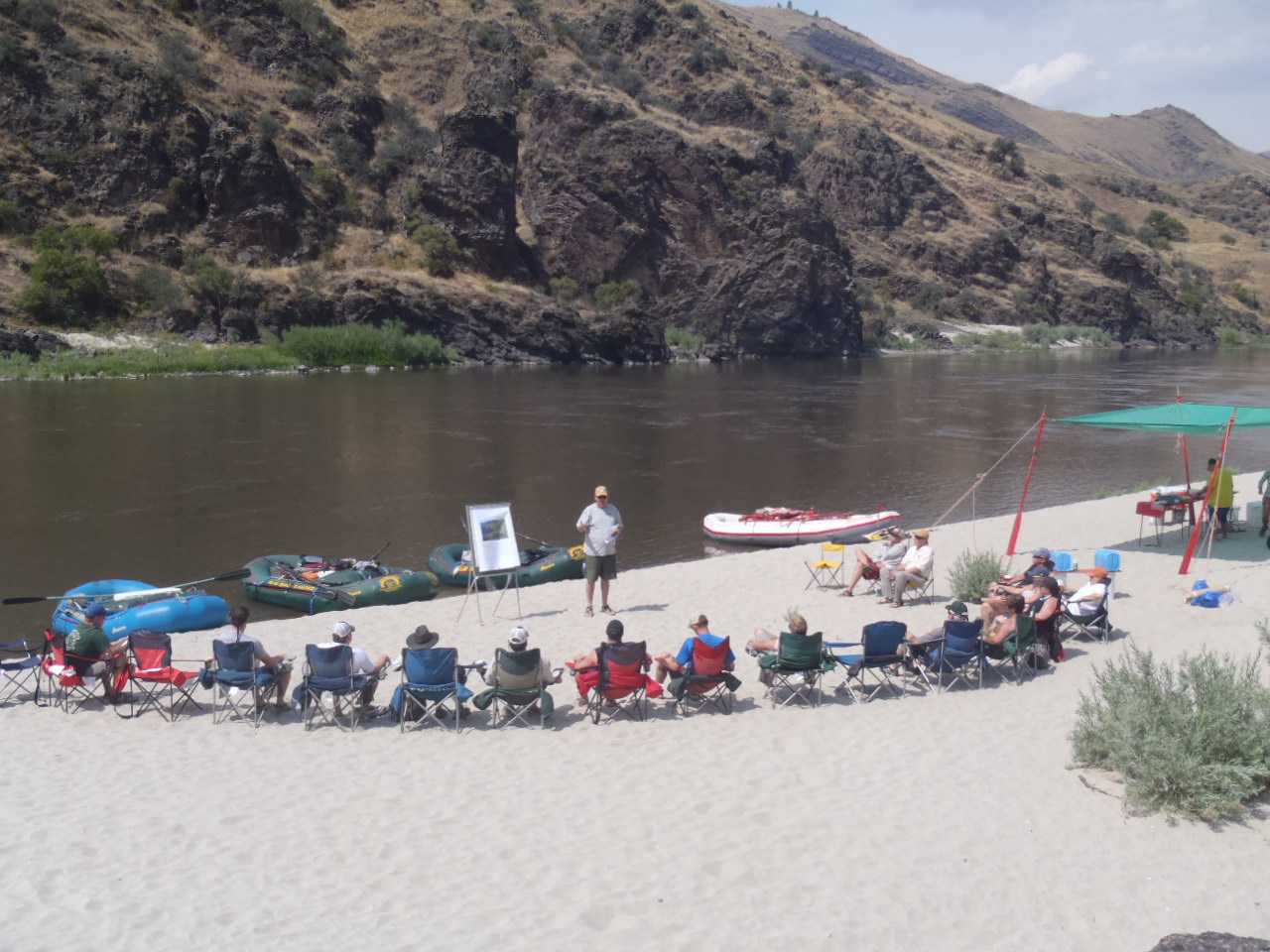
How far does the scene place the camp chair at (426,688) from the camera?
8.87m

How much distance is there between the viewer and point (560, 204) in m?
90.9

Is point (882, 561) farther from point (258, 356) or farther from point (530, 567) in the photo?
point (258, 356)

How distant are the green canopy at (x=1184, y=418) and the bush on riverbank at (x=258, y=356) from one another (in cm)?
5197

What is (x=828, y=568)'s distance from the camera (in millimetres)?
15047

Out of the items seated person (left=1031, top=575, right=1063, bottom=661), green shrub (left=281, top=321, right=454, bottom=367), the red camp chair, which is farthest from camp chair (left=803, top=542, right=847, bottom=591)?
green shrub (left=281, top=321, right=454, bottom=367)

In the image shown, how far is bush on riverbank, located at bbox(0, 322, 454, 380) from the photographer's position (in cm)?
5394

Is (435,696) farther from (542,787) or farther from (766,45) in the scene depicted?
(766,45)

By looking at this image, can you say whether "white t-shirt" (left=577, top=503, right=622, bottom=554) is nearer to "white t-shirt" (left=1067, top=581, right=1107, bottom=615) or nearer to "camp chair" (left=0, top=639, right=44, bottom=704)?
"white t-shirt" (left=1067, top=581, right=1107, bottom=615)

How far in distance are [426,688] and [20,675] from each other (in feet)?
14.6

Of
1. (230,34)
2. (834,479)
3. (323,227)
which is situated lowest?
(834,479)

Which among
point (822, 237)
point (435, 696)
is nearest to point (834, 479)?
point (435, 696)

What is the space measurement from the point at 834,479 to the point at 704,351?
60.6 meters

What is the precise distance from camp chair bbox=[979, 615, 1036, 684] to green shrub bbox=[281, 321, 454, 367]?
60381 mm

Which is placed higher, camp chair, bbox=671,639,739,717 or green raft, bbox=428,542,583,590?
camp chair, bbox=671,639,739,717
